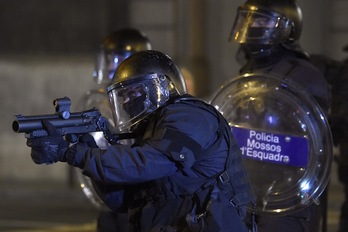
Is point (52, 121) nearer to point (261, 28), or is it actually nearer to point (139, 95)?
point (139, 95)

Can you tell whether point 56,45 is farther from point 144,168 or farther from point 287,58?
point 144,168

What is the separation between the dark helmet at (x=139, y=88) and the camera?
14.4ft

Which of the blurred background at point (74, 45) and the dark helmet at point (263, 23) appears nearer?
the dark helmet at point (263, 23)

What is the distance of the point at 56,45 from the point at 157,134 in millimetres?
7602

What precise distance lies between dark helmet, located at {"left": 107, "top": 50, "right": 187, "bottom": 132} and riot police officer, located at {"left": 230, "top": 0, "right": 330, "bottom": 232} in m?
1.18

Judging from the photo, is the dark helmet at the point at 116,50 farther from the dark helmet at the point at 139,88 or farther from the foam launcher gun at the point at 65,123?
the foam launcher gun at the point at 65,123

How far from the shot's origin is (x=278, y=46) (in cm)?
578

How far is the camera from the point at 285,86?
17.5 ft

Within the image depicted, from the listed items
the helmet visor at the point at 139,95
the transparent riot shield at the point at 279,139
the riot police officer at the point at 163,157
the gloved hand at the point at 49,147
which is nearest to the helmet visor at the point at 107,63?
the transparent riot shield at the point at 279,139

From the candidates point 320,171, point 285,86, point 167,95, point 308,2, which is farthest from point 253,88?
point 308,2

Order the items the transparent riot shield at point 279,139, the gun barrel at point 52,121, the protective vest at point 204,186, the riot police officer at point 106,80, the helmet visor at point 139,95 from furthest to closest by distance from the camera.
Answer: the riot police officer at point 106,80, the transparent riot shield at point 279,139, the helmet visor at point 139,95, the protective vest at point 204,186, the gun barrel at point 52,121

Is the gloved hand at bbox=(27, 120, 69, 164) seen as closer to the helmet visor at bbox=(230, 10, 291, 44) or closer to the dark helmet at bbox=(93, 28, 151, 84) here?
the helmet visor at bbox=(230, 10, 291, 44)

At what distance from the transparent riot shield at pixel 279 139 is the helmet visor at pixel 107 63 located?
1120 mm

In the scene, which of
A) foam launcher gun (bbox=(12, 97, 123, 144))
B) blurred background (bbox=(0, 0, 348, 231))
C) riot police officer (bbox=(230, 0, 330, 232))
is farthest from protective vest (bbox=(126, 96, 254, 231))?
blurred background (bbox=(0, 0, 348, 231))
